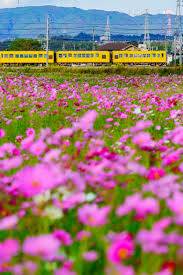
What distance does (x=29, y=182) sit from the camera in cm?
124

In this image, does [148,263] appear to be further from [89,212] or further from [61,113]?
[61,113]

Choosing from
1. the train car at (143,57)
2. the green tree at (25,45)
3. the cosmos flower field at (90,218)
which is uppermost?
the green tree at (25,45)

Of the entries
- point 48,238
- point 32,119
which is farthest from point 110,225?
point 32,119

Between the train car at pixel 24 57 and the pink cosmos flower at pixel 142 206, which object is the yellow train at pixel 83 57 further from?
the pink cosmos flower at pixel 142 206

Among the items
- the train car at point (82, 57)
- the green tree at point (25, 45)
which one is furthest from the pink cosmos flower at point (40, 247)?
the green tree at point (25, 45)

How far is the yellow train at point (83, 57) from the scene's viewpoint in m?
50.3

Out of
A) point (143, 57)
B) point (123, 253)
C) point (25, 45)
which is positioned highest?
point (25, 45)

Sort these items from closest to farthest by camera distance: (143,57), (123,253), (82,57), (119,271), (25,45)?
(119,271) → (123,253) → (82,57) → (143,57) → (25,45)

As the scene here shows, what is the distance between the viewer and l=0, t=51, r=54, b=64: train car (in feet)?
164

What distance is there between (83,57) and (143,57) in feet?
20.1

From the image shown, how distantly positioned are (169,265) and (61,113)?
5438 mm

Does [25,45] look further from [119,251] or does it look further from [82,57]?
[119,251]

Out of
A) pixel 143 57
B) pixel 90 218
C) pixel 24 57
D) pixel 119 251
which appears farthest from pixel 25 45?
pixel 119 251

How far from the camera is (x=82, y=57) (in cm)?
5116
